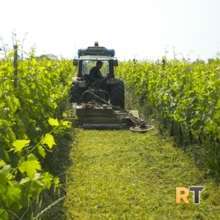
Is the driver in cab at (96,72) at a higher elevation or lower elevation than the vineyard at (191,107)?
higher

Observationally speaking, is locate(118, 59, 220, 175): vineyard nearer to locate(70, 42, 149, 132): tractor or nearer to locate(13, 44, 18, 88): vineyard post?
locate(70, 42, 149, 132): tractor

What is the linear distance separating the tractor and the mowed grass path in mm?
1365

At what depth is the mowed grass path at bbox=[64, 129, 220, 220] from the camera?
5.77m

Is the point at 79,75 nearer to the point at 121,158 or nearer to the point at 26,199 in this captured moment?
the point at 121,158

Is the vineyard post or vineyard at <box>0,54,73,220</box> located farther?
the vineyard post

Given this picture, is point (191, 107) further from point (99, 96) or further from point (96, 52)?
point (96, 52)

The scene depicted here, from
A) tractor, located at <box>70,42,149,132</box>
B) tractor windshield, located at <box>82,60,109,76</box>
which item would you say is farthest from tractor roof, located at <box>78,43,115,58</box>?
tractor windshield, located at <box>82,60,109,76</box>

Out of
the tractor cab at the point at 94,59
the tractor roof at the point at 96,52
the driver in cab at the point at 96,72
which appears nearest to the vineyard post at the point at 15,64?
the tractor cab at the point at 94,59

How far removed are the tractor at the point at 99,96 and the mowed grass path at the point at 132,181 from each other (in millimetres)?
1365

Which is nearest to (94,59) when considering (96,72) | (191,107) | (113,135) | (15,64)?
(96,72)

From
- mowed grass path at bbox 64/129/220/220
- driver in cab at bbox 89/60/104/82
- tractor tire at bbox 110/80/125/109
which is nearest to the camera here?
mowed grass path at bbox 64/129/220/220

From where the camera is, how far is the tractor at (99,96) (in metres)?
11.3

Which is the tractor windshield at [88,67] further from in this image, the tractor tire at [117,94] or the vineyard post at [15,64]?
the vineyard post at [15,64]

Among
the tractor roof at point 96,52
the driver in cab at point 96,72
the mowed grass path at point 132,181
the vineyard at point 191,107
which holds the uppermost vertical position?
the tractor roof at point 96,52
